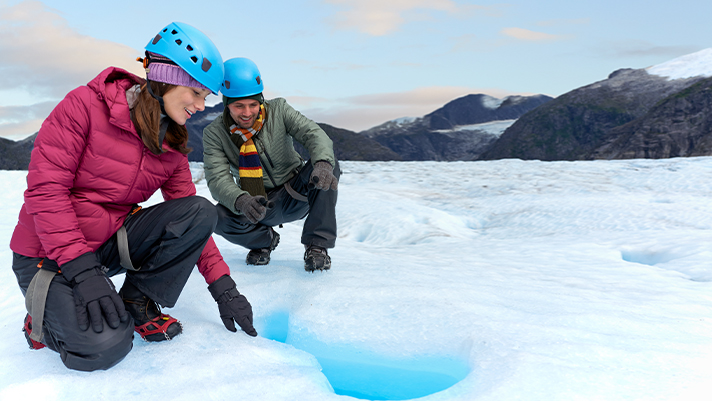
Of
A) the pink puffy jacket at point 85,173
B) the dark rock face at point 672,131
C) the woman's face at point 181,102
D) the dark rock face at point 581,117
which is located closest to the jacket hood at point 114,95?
the pink puffy jacket at point 85,173

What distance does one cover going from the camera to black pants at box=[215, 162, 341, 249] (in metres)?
3.43

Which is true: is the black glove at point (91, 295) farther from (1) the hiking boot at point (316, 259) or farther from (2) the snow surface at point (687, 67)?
(2) the snow surface at point (687, 67)

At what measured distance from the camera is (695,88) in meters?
77.8

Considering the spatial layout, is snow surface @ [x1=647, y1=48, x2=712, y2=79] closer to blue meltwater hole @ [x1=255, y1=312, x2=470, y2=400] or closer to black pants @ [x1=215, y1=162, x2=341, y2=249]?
black pants @ [x1=215, y1=162, x2=341, y2=249]

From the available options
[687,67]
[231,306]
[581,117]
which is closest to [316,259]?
[231,306]

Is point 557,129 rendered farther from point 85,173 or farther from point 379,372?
point 85,173

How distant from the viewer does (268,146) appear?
11.2ft

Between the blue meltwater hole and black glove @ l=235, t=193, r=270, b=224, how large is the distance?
87 cm

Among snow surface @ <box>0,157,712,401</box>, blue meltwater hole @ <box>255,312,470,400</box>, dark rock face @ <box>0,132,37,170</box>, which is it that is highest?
dark rock face @ <box>0,132,37,170</box>

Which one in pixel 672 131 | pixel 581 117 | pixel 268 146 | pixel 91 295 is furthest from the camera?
pixel 581 117

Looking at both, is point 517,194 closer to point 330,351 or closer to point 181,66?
point 330,351

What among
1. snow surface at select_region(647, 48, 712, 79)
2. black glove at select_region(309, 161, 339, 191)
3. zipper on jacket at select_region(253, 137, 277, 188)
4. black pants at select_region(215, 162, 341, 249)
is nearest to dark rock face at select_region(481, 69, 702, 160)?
snow surface at select_region(647, 48, 712, 79)

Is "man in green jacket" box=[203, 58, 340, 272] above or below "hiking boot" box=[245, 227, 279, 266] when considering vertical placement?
above

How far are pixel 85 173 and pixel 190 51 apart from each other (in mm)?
792
